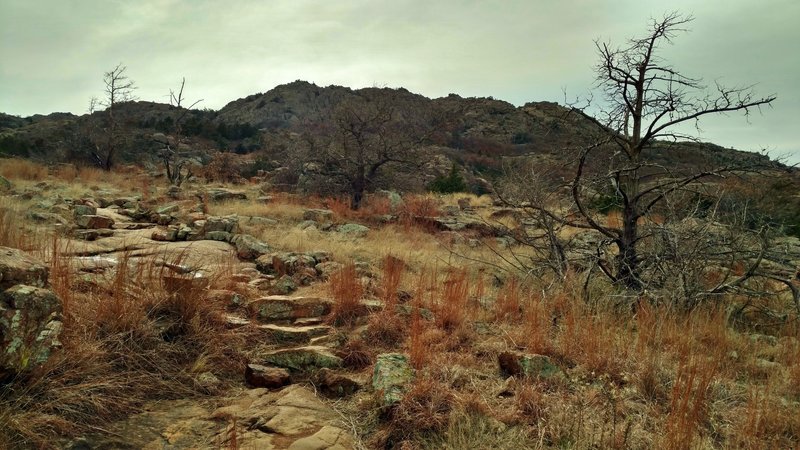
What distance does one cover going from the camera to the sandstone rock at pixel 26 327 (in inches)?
94.7

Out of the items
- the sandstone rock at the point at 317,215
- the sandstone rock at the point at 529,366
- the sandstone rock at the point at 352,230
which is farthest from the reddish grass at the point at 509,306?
the sandstone rock at the point at 317,215

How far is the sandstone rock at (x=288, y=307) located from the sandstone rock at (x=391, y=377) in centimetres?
145

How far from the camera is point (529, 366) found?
3232 millimetres

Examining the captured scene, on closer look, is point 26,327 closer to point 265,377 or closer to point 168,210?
point 265,377

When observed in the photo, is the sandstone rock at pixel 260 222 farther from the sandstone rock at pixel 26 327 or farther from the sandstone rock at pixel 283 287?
the sandstone rock at pixel 26 327

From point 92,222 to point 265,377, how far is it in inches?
264

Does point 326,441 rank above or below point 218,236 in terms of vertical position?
below

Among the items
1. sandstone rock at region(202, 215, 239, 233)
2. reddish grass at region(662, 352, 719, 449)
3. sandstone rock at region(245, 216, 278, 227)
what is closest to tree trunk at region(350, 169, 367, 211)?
sandstone rock at region(245, 216, 278, 227)

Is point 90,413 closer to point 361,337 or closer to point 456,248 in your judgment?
point 361,337

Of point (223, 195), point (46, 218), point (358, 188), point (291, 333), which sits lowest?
point (291, 333)

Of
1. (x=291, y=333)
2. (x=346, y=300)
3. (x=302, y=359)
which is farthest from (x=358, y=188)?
(x=302, y=359)

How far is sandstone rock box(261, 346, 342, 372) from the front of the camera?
3.67 m

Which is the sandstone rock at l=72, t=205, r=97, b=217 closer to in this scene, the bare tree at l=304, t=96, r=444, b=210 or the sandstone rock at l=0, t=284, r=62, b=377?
the sandstone rock at l=0, t=284, r=62, b=377

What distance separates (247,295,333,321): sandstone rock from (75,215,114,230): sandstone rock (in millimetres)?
5389
